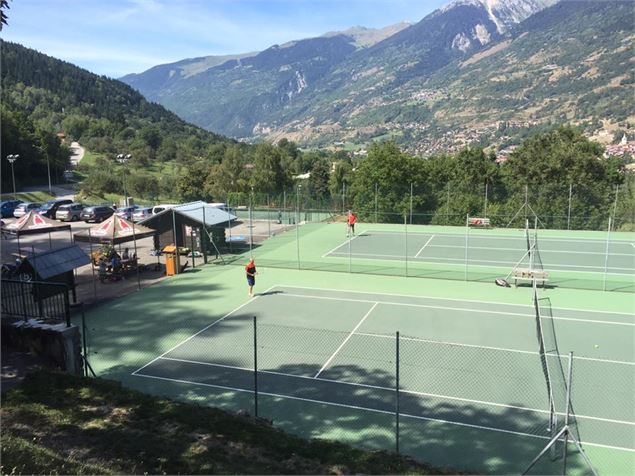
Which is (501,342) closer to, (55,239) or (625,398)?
(625,398)

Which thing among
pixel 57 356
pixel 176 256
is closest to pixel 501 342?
pixel 57 356

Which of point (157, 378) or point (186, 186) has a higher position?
point (186, 186)

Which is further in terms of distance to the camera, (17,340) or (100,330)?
(100,330)

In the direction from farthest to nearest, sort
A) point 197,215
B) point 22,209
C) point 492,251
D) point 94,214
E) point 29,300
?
1. point 22,209
2. point 94,214
3. point 492,251
4. point 197,215
5. point 29,300

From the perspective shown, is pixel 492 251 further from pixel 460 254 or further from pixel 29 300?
pixel 29 300

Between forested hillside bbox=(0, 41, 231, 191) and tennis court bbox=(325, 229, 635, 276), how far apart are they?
56.8m

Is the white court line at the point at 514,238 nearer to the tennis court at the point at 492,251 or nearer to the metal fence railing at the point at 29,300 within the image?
the tennis court at the point at 492,251

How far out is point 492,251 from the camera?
27250mm

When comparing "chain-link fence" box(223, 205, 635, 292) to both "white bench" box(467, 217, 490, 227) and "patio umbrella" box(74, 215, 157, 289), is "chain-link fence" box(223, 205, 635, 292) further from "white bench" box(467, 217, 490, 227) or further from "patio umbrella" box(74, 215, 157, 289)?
"patio umbrella" box(74, 215, 157, 289)

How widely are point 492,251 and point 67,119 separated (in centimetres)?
11835

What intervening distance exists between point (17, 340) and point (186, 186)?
47.1 metres

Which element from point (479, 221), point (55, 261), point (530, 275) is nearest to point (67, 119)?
point (479, 221)

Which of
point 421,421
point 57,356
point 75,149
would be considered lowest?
point 421,421

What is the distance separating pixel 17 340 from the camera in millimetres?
11383
